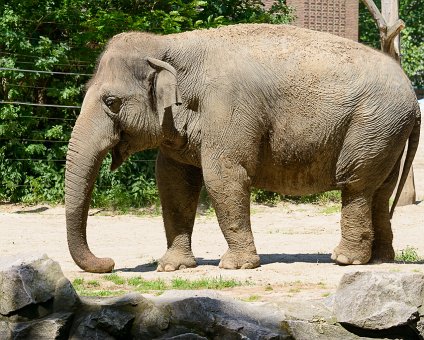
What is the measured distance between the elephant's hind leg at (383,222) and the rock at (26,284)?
404 centimetres

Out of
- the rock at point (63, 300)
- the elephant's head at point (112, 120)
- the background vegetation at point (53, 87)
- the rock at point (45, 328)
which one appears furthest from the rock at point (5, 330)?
the background vegetation at point (53, 87)

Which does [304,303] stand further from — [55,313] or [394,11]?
[394,11]

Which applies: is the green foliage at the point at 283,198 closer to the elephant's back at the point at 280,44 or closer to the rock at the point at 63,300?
the elephant's back at the point at 280,44

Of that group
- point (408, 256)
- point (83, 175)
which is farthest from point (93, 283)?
point (408, 256)

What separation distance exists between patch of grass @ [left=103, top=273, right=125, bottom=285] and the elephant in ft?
0.72

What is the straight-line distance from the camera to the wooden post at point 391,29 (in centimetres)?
1541

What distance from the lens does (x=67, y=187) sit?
8.62 metres

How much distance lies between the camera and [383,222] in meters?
9.62

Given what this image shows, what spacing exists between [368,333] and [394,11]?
11.4m

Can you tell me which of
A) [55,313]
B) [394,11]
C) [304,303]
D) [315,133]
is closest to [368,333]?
[304,303]

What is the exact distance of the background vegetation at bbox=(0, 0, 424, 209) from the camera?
52.6 feet

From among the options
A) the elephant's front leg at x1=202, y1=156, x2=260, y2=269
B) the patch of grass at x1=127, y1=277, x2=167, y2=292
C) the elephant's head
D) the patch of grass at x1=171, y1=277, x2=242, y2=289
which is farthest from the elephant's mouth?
the patch of grass at x1=171, y1=277, x2=242, y2=289

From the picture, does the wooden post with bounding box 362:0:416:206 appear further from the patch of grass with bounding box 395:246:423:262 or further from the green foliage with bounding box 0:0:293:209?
the patch of grass with bounding box 395:246:423:262

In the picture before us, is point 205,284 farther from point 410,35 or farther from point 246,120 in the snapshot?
point 410,35
